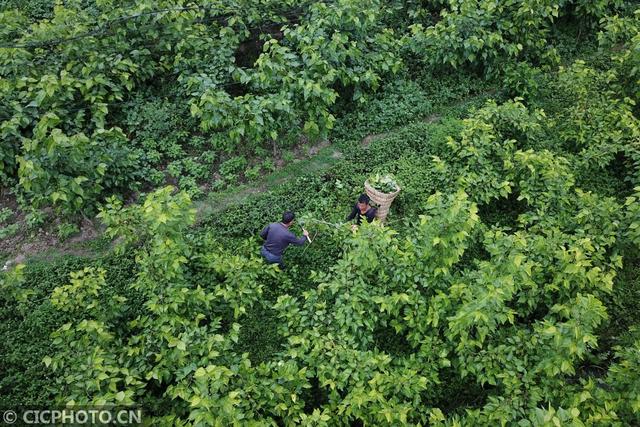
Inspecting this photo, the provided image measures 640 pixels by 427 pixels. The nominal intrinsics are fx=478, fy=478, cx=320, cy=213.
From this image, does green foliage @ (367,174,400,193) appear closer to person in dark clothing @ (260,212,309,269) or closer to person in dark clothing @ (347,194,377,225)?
person in dark clothing @ (347,194,377,225)

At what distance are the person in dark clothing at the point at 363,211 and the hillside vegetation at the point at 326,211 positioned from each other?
44 cm

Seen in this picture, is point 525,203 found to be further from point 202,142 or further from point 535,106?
point 202,142

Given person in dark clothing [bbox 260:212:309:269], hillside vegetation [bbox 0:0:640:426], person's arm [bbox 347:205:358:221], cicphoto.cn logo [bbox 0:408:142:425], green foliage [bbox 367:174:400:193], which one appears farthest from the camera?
green foliage [bbox 367:174:400:193]

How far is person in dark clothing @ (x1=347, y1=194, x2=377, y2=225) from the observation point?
649cm

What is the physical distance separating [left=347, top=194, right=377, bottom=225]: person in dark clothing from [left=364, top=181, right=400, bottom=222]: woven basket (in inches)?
4.5

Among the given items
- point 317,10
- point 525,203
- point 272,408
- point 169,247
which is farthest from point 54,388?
point 317,10

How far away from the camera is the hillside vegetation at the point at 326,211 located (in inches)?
182

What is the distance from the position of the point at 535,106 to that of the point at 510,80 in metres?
0.65

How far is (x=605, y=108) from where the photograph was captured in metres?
7.56

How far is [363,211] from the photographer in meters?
6.62

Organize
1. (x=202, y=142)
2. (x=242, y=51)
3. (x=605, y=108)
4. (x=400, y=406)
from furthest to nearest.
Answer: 1. (x=242, y=51)
2. (x=202, y=142)
3. (x=605, y=108)
4. (x=400, y=406)

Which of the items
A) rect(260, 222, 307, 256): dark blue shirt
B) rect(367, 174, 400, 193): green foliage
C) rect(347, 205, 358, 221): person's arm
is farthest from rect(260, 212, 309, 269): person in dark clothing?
rect(367, 174, 400, 193): green foliage

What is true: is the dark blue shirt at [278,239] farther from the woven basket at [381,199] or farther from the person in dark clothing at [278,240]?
the woven basket at [381,199]

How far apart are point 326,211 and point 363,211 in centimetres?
79
